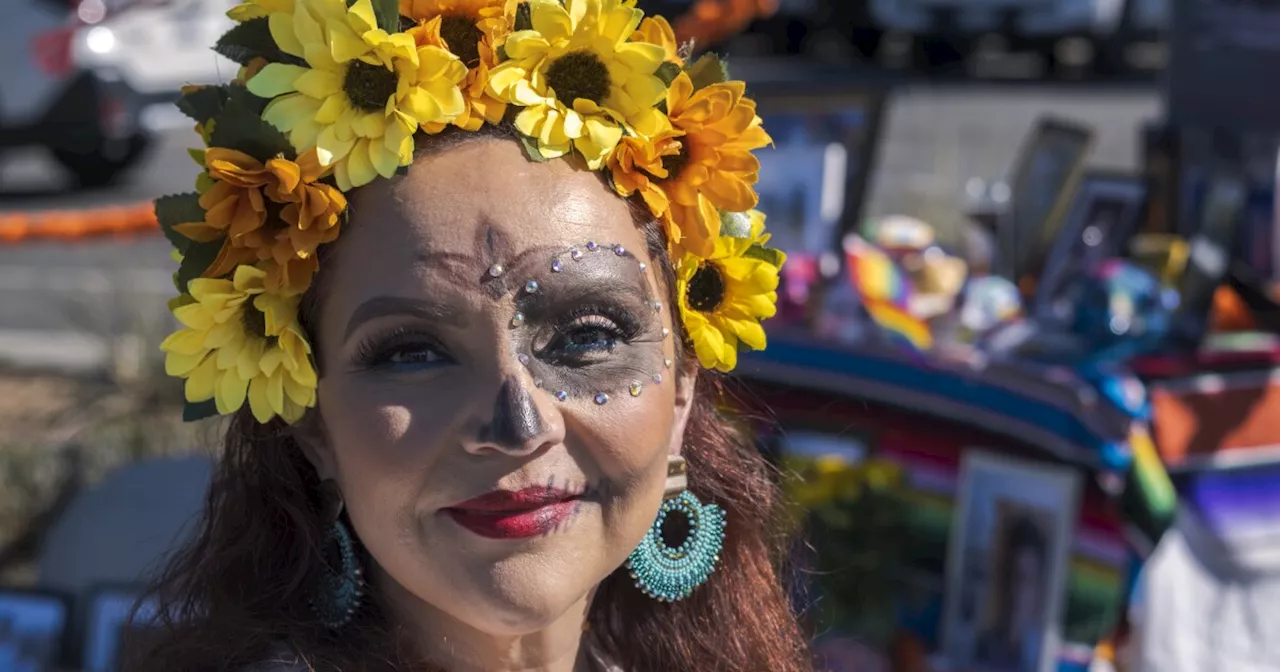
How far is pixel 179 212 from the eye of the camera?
1808 millimetres

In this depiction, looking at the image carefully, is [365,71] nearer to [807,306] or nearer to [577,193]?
[577,193]

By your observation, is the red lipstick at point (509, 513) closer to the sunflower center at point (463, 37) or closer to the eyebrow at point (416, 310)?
the eyebrow at point (416, 310)

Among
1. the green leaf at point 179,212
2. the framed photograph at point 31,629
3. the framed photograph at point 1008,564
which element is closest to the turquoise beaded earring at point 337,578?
the green leaf at point 179,212

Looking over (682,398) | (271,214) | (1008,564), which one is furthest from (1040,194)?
(271,214)

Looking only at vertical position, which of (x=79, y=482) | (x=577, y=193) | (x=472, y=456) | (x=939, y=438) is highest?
(x=577, y=193)

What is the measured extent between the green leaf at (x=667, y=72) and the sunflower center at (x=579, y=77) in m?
0.08

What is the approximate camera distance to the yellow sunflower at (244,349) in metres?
1.76

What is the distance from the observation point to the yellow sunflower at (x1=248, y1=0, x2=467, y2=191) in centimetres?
169

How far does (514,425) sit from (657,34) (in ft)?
1.80

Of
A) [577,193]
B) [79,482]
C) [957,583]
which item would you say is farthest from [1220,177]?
[79,482]

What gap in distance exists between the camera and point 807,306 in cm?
403

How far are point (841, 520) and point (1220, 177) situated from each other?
1.48 meters

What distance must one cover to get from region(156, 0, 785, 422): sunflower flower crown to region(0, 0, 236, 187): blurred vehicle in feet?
32.9

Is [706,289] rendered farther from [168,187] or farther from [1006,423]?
[168,187]
